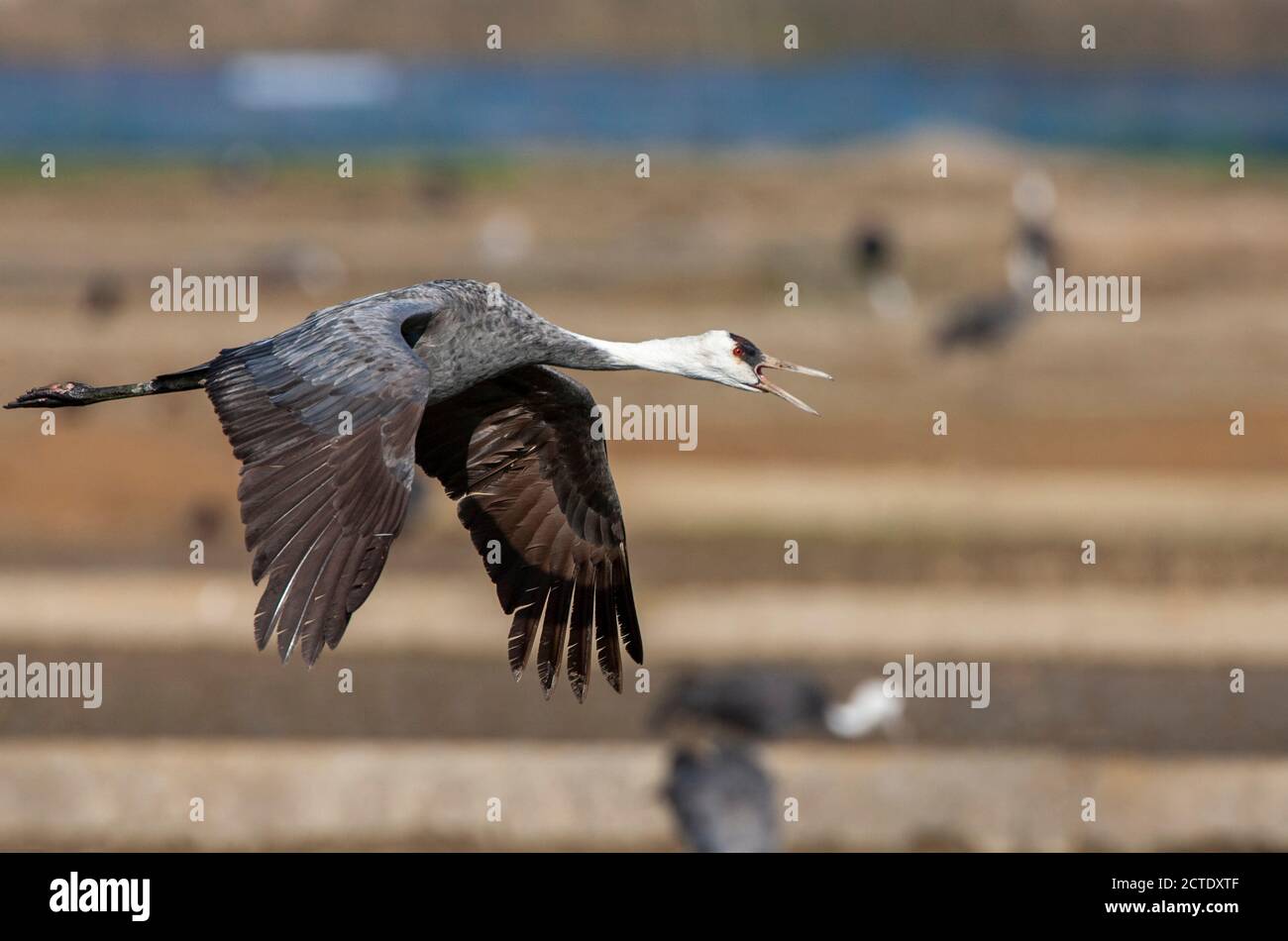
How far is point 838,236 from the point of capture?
123 feet

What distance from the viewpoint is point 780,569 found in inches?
705

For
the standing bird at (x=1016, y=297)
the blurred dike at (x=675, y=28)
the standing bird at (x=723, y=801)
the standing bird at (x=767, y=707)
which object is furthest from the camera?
the blurred dike at (x=675, y=28)

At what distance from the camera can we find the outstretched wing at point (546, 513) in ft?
28.6

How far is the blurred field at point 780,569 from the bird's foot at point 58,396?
11.6 feet

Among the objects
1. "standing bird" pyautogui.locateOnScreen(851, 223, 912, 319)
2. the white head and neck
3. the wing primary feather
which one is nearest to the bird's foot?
the white head and neck

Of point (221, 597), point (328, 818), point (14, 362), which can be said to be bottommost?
point (328, 818)

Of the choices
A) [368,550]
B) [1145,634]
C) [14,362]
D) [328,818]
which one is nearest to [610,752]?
[328,818]

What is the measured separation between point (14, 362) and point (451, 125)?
130ft

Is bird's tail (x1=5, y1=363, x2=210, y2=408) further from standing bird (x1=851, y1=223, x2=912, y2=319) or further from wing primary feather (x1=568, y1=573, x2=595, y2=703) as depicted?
standing bird (x1=851, y1=223, x2=912, y2=319)

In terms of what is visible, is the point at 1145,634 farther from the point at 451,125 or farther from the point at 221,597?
the point at 451,125

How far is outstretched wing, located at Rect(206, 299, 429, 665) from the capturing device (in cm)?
653

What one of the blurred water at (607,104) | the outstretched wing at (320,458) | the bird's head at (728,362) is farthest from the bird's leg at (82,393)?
the blurred water at (607,104)

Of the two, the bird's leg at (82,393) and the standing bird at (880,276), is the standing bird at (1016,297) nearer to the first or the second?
the standing bird at (880,276)

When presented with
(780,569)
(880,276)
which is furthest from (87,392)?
(880,276)
